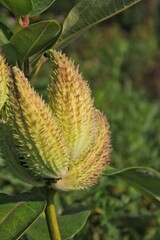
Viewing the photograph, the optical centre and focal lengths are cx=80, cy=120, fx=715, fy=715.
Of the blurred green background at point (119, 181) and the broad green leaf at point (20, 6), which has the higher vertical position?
the broad green leaf at point (20, 6)

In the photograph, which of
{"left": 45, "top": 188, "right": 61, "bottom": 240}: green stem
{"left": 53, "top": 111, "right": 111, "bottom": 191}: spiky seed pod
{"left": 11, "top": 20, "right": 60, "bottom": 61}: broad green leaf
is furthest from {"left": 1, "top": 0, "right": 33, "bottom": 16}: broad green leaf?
{"left": 45, "top": 188, "right": 61, "bottom": 240}: green stem

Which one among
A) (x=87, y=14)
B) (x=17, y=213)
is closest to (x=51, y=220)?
(x=17, y=213)

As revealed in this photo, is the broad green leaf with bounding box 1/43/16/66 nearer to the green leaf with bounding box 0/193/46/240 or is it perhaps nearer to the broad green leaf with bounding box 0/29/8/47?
the broad green leaf with bounding box 0/29/8/47

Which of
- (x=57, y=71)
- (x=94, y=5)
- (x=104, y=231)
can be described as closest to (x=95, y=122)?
(x=57, y=71)

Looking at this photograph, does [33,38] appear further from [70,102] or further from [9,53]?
[70,102]

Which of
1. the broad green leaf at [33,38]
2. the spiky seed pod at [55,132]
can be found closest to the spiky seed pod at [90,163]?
the spiky seed pod at [55,132]

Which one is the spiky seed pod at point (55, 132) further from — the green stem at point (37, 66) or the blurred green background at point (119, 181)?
the blurred green background at point (119, 181)

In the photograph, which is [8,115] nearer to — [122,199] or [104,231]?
[104,231]
